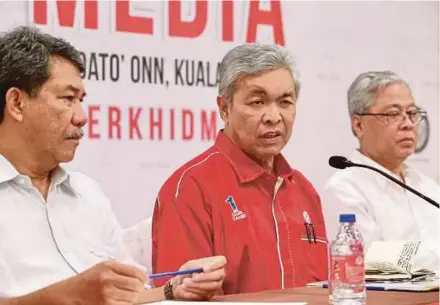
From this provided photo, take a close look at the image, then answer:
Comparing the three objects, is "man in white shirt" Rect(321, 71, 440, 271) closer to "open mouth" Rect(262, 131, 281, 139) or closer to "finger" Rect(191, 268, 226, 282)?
"open mouth" Rect(262, 131, 281, 139)

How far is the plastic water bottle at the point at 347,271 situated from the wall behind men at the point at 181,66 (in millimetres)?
1515

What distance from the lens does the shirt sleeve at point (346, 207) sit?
3695 mm

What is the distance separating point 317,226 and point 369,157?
1.00 m

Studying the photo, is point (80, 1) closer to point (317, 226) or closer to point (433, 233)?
point (317, 226)

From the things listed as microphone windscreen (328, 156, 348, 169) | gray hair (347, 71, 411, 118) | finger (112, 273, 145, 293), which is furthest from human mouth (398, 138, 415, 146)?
finger (112, 273, 145, 293)

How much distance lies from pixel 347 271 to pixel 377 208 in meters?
1.66

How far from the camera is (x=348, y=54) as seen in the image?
4375 mm

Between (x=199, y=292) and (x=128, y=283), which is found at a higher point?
(x=128, y=283)

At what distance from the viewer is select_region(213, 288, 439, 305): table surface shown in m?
2.27

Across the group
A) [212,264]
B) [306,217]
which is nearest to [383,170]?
[306,217]

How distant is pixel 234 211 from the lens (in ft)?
9.61

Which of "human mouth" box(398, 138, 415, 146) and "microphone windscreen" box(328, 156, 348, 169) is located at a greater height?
"microphone windscreen" box(328, 156, 348, 169)

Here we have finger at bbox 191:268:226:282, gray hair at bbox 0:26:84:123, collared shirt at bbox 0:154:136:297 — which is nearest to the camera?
finger at bbox 191:268:226:282

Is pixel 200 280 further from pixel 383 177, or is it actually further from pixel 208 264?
pixel 383 177
